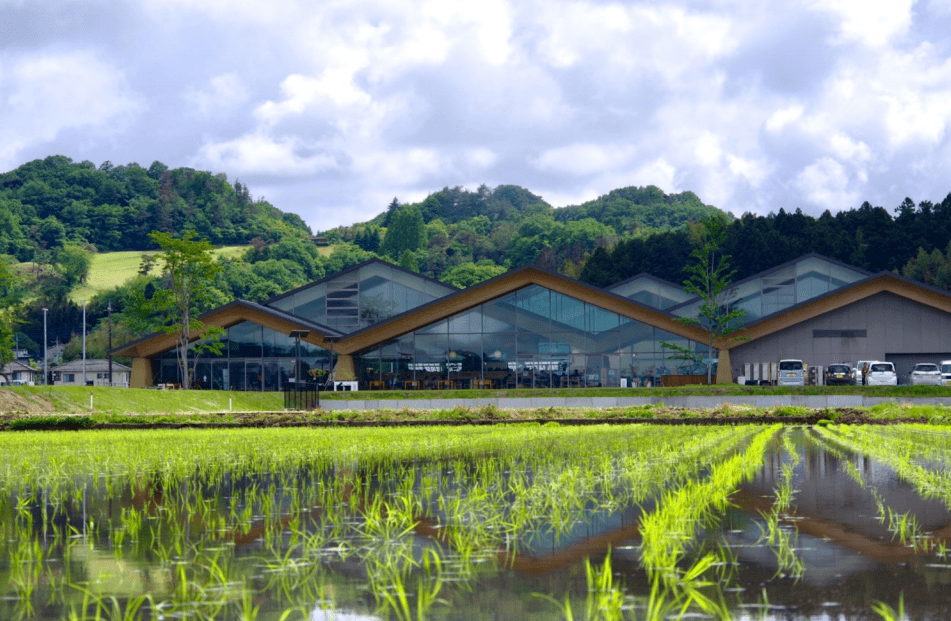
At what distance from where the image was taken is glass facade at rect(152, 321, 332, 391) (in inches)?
1971

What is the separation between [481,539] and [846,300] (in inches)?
1785

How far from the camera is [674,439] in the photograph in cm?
1816

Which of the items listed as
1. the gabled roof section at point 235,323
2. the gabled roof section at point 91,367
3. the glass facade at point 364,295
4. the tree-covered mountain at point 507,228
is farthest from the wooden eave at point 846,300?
the gabled roof section at point 91,367

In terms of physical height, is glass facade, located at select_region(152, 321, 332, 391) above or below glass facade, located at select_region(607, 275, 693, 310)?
below

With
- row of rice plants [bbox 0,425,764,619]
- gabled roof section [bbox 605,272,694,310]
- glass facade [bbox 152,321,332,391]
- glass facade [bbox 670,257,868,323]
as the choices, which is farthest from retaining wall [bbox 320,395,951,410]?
row of rice plants [bbox 0,425,764,619]

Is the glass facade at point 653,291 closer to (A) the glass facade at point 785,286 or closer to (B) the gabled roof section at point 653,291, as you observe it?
(B) the gabled roof section at point 653,291

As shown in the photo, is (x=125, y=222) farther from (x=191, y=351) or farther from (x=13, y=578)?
(x=13, y=578)

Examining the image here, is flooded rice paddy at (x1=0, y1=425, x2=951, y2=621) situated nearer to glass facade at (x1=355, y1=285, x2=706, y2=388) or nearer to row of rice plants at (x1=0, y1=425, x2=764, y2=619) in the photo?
row of rice plants at (x1=0, y1=425, x2=764, y2=619)

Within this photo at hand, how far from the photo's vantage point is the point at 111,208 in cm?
14700

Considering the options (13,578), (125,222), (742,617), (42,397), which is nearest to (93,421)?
(42,397)

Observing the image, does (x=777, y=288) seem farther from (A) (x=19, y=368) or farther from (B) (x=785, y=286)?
(A) (x=19, y=368)

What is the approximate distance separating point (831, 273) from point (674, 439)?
1641 inches

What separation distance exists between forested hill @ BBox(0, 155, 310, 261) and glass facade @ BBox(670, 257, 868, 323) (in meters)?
102

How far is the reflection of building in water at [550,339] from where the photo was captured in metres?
47.8
